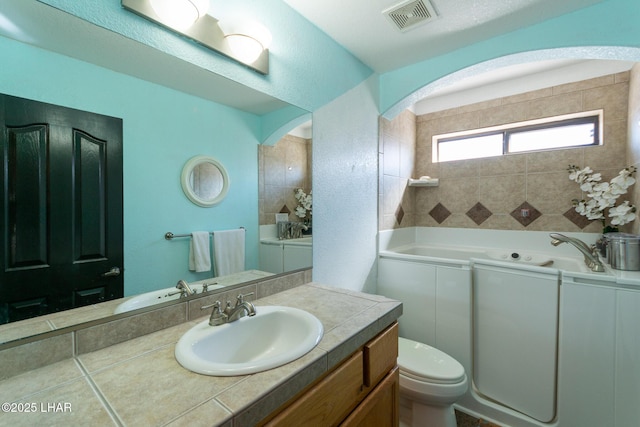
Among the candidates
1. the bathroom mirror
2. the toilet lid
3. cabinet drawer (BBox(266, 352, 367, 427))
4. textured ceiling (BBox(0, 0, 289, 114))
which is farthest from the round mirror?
the toilet lid

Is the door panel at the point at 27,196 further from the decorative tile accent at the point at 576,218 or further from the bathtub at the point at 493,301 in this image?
the decorative tile accent at the point at 576,218

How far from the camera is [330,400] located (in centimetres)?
80

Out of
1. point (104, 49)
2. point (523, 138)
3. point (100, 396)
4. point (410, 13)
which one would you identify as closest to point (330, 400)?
point (100, 396)

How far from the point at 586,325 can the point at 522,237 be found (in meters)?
0.97

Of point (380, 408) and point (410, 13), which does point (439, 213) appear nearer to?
point (410, 13)

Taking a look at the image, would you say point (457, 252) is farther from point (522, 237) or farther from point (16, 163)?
point (16, 163)

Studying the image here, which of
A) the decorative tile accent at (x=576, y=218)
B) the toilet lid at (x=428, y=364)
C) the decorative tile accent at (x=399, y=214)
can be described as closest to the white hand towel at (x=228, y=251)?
the toilet lid at (x=428, y=364)

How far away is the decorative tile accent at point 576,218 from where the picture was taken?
79.9 inches

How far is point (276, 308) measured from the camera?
3.53ft

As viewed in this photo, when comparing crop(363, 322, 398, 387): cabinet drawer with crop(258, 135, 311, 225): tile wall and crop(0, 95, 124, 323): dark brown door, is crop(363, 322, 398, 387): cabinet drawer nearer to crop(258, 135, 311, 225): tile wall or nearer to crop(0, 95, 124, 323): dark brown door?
crop(258, 135, 311, 225): tile wall

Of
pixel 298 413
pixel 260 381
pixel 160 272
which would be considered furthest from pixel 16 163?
pixel 298 413

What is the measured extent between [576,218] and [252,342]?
2492mm

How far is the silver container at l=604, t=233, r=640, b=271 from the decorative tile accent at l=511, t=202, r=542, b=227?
721mm

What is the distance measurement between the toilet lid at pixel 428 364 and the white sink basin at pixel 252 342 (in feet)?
2.86
